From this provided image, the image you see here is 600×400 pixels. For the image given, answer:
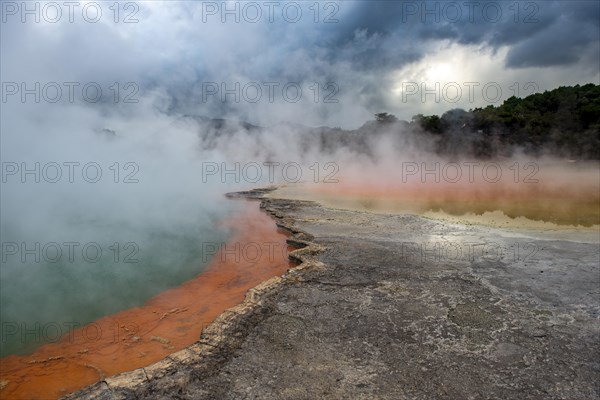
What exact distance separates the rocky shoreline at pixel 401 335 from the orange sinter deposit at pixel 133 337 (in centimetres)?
65

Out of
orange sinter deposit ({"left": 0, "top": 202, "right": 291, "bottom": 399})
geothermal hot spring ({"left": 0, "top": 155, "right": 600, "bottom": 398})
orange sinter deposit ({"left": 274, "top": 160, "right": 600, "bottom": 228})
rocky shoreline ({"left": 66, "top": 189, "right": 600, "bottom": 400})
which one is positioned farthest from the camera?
orange sinter deposit ({"left": 274, "top": 160, "right": 600, "bottom": 228})

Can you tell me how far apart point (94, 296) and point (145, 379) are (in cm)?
281

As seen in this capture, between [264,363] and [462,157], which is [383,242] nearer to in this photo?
[264,363]

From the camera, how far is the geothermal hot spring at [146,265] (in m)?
3.78

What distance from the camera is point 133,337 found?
4.01m

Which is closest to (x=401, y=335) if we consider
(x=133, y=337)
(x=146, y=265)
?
(x=133, y=337)

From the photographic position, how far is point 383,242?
6.29 metres

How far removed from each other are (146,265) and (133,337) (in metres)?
2.36

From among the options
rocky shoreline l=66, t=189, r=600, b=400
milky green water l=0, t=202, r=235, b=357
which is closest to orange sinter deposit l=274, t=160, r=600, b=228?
rocky shoreline l=66, t=189, r=600, b=400

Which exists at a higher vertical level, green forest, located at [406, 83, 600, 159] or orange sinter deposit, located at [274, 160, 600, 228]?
green forest, located at [406, 83, 600, 159]

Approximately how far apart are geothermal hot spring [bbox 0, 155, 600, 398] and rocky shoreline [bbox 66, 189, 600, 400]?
0.83 metres

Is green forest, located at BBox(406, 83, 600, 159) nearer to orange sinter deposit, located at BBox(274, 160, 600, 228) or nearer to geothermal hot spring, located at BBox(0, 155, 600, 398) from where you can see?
orange sinter deposit, located at BBox(274, 160, 600, 228)

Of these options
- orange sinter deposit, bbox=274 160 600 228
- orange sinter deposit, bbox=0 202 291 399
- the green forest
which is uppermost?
the green forest

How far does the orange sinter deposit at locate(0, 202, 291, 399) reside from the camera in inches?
134
